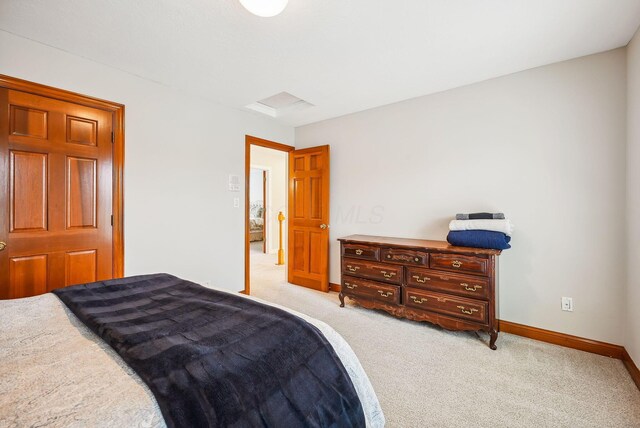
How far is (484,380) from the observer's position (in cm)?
195

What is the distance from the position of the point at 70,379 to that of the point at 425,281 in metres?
2.59

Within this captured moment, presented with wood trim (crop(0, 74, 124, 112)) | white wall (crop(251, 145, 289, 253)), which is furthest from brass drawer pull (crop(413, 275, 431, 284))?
white wall (crop(251, 145, 289, 253))

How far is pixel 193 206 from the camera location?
3182 mm

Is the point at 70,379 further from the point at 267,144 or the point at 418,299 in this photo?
the point at 267,144

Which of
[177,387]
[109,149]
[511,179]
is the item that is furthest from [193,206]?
[511,179]

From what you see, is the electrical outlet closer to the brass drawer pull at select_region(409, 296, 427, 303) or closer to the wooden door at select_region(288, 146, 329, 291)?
the brass drawer pull at select_region(409, 296, 427, 303)

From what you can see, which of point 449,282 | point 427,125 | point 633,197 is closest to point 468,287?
point 449,282

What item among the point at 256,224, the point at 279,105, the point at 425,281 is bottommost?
the point at 425,281

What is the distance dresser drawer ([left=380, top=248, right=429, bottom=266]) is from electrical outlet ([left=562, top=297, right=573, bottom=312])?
1169mm

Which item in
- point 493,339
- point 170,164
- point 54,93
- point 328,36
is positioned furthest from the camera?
point 170,164

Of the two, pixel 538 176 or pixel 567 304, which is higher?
pixel 538 176

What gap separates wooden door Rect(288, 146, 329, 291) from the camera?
156 inches

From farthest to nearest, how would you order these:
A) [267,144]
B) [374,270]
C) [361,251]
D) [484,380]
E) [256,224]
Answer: [256,224] < [267,144] < [361,251] < [374,270] < [484,380]

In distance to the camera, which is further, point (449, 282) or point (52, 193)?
point (449, 282)
